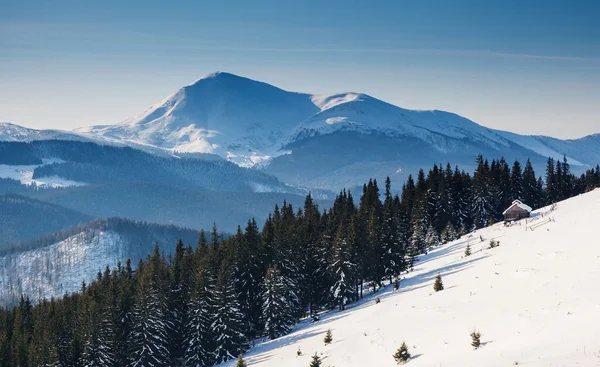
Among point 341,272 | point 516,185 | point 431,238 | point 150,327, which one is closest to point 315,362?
point 341,272

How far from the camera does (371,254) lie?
266 ft

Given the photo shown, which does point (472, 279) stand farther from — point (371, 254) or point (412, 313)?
point (371, 254)

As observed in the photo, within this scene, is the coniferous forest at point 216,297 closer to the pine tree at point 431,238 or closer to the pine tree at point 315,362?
the pine tree at point 431,238

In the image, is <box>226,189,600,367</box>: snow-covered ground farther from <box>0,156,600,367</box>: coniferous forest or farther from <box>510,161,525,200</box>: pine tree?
<box>510,161,525,200</box>: pine tree

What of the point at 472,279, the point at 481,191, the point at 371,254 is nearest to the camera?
the point at 472,279

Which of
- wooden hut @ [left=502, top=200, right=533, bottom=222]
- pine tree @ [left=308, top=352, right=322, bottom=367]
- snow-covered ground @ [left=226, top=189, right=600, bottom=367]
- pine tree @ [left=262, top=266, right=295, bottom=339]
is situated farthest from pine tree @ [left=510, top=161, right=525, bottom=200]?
pine tree @ [left=308, top=352, right=322, bottom=367]

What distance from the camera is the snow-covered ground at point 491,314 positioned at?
112 feet

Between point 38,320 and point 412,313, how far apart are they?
62832 millimetres

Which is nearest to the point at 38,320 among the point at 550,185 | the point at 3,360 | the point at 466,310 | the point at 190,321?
the point at 3,360

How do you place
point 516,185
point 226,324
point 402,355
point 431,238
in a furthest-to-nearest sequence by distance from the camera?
1. point 516,185
2. point 431,238
3. point 226,324
4. point 402,355

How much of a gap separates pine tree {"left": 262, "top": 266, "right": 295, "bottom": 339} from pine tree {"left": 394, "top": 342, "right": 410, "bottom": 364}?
1315 inches

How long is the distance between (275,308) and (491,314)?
34.9 metres

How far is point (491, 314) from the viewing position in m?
42.6

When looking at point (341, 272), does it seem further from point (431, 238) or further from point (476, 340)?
point (476, 340)
